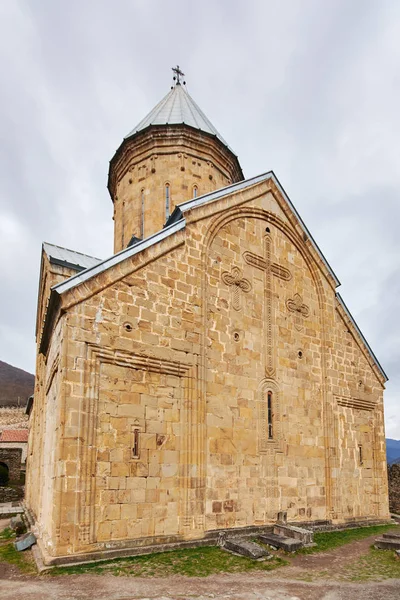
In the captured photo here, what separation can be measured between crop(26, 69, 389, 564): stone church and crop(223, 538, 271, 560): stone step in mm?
519

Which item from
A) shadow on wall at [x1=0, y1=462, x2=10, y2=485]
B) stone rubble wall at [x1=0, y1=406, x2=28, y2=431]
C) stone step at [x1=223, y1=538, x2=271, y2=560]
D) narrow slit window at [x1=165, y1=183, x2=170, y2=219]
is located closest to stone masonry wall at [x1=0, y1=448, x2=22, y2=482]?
shadow on wall at [x1=0, y1=462, x2=10, y2=485]

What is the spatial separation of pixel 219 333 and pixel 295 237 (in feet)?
14.7

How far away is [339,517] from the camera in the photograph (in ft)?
42.8

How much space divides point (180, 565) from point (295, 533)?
131 inches

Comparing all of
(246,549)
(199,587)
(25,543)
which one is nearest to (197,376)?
(246,549)

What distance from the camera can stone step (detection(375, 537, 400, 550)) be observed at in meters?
10.3

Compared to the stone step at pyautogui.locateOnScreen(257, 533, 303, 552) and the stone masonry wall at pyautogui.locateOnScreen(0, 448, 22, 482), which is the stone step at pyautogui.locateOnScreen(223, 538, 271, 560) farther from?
the stone masonry wall at pyautogui.locateOnScreen(0, 448, 22, 482)

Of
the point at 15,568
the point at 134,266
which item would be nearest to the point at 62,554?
the point at 15,568

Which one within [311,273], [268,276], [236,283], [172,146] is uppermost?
[172,146]

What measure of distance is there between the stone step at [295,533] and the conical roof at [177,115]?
40.8 ft

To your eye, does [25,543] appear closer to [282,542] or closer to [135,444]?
[135,444]

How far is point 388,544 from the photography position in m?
10.5

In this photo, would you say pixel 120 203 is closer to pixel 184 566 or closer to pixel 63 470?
pixel 63 470

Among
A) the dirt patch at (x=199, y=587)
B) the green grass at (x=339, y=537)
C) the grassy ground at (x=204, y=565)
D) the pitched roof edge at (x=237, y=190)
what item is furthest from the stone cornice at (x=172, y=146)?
the dirt patch at (x=199, y=587)
